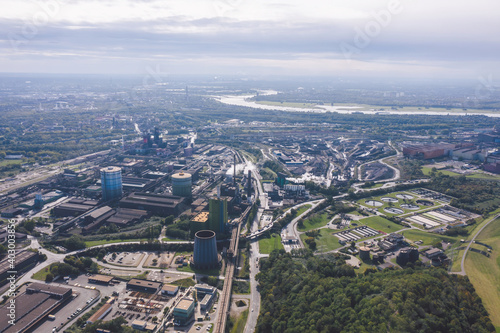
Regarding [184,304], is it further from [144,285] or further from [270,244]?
[270,244]

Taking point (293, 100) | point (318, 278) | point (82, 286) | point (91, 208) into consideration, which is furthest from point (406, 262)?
point (293, 100)

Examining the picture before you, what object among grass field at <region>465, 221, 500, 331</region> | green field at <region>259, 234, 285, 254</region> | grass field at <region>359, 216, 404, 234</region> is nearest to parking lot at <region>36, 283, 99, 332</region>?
green field at <region>259, 234, 285, 254</region>

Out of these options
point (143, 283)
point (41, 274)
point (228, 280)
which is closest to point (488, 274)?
point (228, 280)

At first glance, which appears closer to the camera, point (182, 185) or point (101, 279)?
point (101, 279)

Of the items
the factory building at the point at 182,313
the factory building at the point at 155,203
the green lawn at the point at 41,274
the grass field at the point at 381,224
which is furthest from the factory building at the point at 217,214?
the grass field at the point at 381,224

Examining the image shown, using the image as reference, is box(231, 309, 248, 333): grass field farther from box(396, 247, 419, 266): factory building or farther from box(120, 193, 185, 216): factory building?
box(120, 193, 185, 216): factory building

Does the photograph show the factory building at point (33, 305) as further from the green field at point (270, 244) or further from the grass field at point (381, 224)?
the grass field at point (381, 224)
